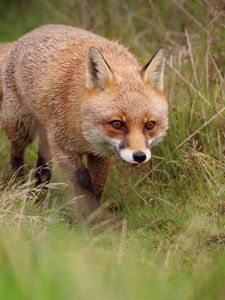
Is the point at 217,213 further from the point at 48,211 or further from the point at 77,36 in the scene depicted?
the point at 77,36

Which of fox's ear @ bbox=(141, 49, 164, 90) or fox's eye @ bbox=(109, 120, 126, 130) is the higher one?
fox's ear @ bbox=(141, 49, 164, 90)

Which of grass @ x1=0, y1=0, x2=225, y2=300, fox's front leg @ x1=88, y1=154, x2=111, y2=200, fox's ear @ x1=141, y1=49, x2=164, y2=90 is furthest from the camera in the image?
fox's front leg @ x1=88, y1=154, x2=111, y2=200

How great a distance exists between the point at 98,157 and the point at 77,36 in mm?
1188

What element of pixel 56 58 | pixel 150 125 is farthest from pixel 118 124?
pixel 56 58

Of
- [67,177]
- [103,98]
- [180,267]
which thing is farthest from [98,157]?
[180,267]

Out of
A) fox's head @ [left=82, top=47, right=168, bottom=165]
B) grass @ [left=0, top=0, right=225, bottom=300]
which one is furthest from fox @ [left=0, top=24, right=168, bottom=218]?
grass @ [left=0, top=0, right=225, bottom=300]

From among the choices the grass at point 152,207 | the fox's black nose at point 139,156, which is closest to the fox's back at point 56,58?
the grass at point 152,207

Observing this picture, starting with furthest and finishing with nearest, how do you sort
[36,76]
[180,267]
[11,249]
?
[36,76] → [180,267] → [11,249]

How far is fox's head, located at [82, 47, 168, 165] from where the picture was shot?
5.72m

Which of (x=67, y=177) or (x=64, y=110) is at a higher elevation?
(x=64, y=110)

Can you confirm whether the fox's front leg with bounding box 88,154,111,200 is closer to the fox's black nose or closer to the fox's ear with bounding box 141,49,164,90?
the fox's ear with bounding box 141,49,164,90

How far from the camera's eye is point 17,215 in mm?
5180

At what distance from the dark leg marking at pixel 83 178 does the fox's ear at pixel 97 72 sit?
30.0 inches

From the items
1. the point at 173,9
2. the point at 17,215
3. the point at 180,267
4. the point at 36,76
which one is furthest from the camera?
the point at 173,9
